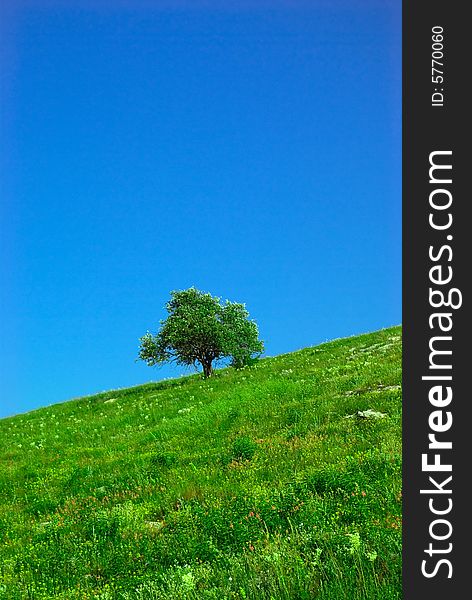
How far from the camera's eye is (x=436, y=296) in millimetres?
4508

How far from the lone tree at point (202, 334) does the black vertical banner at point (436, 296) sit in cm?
3387

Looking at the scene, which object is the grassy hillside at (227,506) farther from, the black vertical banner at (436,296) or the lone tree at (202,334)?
the lone tree at (202,334)

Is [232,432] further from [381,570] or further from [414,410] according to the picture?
[414,410]

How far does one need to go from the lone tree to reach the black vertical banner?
111 feet

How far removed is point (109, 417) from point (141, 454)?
12.3m

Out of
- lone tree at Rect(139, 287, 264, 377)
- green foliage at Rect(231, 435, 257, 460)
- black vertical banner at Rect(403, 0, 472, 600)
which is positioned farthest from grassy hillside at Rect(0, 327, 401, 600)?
lone tree at Rect(139, 287, 264, 377)

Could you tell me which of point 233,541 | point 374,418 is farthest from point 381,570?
point 374,418

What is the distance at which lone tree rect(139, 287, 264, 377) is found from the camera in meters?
38.6

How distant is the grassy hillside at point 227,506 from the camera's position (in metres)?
7.34

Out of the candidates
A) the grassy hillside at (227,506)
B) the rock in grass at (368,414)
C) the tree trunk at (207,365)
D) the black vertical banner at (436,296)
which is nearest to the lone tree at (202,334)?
the tree trunk at (207,365)

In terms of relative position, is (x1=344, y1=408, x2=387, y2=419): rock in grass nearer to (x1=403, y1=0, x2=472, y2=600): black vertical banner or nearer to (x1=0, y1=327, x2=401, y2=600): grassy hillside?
(x1=0, y1=327, x2=401, y2=600): grassy hillside

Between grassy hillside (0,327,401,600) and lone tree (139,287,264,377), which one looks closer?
grassy hillside (0,327,401,600)

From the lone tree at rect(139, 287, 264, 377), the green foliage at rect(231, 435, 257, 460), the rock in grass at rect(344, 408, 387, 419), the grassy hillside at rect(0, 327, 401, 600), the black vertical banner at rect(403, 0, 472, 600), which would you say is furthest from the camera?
the lone tree at rect(139, 287, 264, 377)

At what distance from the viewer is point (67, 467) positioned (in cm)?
1770
